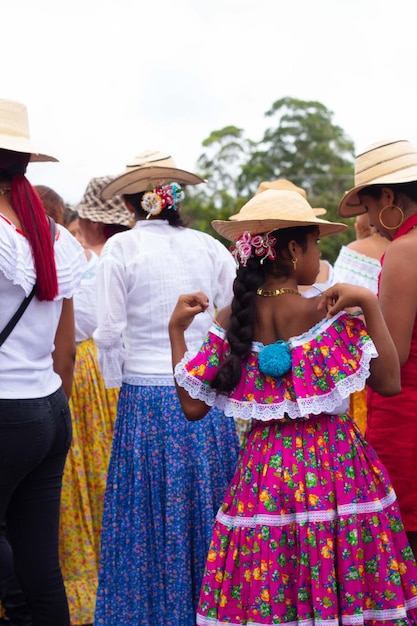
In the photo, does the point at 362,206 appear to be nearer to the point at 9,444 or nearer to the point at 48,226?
the point at 48,226

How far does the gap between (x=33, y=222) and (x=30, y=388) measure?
0.59m

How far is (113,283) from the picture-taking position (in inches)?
159

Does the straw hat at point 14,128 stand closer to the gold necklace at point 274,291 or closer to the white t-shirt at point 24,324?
the white t-shirt at point 24,324

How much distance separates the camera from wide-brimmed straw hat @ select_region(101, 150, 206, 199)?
4.36 m

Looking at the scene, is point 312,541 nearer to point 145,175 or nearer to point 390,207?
point 390,207

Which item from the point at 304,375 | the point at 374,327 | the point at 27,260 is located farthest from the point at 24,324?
the point at 374,327

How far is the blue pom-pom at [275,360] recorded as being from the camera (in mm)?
2771

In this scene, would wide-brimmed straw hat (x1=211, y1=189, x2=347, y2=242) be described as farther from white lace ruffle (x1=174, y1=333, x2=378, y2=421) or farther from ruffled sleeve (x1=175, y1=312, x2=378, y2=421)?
white lace ruffle (x1=174, y1=333, x2=378, y2=421)

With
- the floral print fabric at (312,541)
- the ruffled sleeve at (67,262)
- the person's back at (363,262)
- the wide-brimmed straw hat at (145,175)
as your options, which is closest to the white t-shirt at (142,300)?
the wide-brimmed straw hat at (145,175)

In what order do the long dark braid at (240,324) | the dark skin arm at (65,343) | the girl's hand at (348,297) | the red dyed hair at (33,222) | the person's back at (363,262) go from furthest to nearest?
1. the person's back at (363,262)
2. the dark skin arm at (65,343)
3. the red dyed hair at (33,222)
4. the long dark braid at (240,324)
5. the girl's hand at (348,297)

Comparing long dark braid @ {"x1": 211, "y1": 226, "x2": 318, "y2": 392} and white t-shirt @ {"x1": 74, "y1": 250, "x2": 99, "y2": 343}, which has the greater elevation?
long dark braid @ {"x1": 211, "y1": 226, "x2": 318, "y2": 392}

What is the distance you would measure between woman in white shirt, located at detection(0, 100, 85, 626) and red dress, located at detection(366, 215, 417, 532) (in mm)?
1196

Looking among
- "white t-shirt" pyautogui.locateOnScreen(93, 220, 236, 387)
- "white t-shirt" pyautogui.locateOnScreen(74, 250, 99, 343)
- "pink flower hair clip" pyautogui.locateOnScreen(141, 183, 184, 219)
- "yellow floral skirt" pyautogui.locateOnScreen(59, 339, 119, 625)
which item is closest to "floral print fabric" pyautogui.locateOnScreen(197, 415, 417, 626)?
"white t-shirt" pyautogui.locateOnScreen(93, 220, 236, 387)

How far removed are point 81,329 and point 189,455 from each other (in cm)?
136
